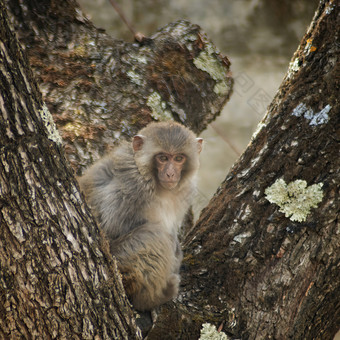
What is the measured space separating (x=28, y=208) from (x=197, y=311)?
1.37m

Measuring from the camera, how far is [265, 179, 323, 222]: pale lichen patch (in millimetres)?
3197

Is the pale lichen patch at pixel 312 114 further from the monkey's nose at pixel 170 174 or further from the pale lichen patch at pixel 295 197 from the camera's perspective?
the monkey's nose at pixel 170 174

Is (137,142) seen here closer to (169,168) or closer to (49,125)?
(169,168)

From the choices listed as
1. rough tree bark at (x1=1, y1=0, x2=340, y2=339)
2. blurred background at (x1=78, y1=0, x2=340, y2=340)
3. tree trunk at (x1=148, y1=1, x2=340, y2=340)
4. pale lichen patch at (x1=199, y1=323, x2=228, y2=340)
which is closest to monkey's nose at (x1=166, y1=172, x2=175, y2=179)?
rough tree bark at (x1=1, y1=0, x2=340, y2=339)

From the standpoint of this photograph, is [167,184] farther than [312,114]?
Yes

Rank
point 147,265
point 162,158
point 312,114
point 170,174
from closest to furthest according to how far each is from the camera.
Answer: point 312,114, point 147,265, point 170,174, point 162,158

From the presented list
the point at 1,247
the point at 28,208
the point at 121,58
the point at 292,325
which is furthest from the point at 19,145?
the point at 121,58

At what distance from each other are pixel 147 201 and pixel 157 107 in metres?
1.20

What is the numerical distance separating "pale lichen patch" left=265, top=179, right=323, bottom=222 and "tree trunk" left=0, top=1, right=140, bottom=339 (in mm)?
1329

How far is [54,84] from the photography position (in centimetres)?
461

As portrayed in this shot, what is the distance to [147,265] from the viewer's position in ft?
11.8

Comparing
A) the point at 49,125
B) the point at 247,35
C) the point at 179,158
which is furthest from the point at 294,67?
the point at 247,35

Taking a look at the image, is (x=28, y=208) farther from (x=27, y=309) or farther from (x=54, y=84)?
(x=54, y=84)

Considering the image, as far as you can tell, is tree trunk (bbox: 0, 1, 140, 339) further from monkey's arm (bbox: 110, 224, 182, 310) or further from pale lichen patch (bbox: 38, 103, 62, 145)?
monkey's arm (bbox: 110, 224, 182, 310)
